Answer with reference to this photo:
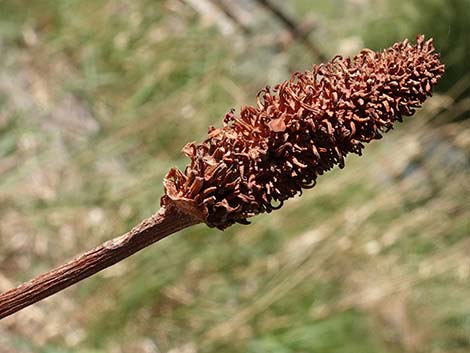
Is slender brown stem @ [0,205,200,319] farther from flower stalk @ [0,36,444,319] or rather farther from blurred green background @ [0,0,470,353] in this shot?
blurred green background @ [0,0,470,353]

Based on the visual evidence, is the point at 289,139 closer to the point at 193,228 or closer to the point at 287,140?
the point at 287,140

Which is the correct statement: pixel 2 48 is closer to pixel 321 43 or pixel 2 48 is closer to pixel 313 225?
pixel 313 225

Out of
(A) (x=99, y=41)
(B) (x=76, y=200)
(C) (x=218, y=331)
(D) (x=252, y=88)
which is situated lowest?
(C) (x=218, y=331)

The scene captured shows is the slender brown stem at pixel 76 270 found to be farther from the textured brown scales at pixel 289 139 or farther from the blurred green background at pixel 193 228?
the blurred green background at pixel 193 228

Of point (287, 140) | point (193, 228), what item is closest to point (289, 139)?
point (287, 140)

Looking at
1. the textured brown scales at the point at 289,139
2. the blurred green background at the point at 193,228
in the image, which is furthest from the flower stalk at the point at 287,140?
the blurred green background at the point at 193,228

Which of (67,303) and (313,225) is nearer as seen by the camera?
(67,303)

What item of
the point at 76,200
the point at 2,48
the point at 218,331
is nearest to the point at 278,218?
the point at 218,331
